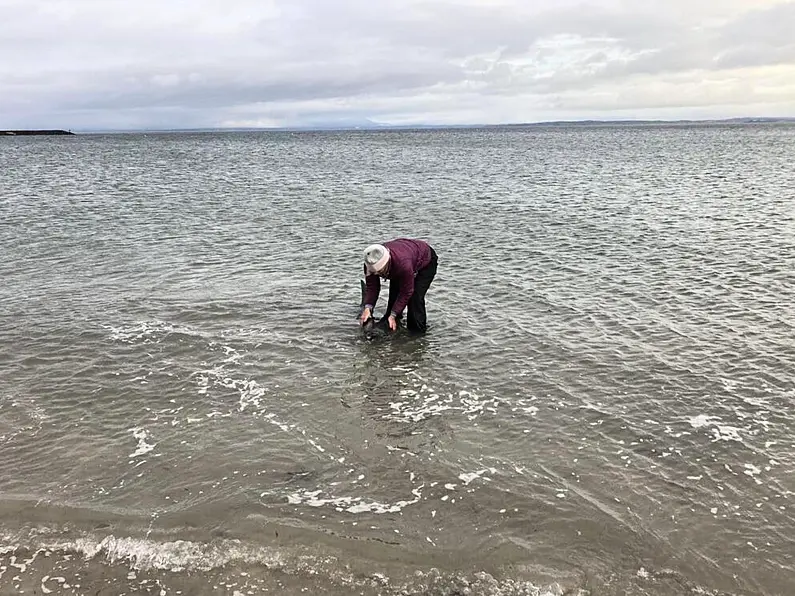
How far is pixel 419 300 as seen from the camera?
11.2 meters

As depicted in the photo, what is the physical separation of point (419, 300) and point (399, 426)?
349cm

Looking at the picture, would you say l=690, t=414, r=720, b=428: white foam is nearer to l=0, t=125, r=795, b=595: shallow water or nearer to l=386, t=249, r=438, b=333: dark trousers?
l=0, t=125, r=795, b=595: shallow water

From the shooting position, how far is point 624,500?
642 centimetres

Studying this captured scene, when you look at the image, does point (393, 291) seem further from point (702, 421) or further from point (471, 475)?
point (702, 421)

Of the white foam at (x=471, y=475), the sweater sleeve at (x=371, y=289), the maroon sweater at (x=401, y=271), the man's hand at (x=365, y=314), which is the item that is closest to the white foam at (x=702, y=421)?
the white foam at (x=471, y=475)

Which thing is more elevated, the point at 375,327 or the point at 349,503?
the point at 375,327

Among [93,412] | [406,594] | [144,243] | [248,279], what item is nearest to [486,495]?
[406,594]

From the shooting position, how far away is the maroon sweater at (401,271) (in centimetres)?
1023

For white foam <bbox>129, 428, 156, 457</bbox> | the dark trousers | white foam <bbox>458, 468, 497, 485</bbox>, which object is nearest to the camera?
white foam <bbox>458, 468, 497, 485</bbox>

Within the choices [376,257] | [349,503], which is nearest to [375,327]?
[376,257]

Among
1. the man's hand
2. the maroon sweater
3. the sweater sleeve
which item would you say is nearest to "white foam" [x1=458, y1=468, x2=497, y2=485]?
the maroon sweater

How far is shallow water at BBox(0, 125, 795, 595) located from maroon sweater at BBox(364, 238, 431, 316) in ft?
2.77

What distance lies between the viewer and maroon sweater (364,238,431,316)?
10.2 metres

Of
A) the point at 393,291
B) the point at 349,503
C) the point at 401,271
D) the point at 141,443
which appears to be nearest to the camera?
the point at 349,503
